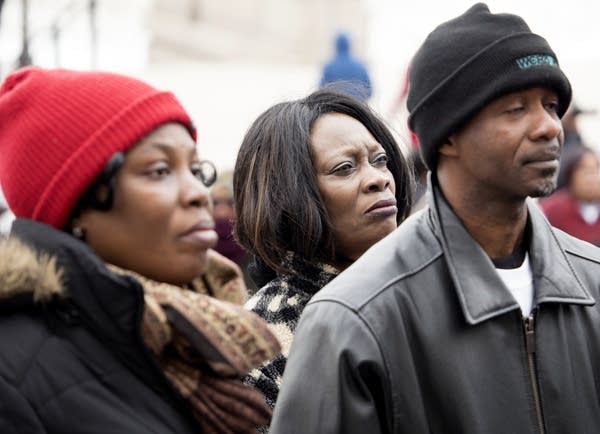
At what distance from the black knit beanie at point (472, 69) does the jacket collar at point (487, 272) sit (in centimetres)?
20

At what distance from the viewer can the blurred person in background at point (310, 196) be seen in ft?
12.3

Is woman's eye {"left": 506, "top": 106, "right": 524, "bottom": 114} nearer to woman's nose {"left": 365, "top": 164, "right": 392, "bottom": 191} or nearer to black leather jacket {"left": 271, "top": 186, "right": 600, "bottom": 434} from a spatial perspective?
black leather jacket {"left": 271, "top": 186, "right": 600, "bottom": 434}

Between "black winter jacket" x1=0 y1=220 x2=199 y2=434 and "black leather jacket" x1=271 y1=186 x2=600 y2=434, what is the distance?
401 millimetres

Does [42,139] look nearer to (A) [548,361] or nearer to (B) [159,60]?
(A) [548,361]

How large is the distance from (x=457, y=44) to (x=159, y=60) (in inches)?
649

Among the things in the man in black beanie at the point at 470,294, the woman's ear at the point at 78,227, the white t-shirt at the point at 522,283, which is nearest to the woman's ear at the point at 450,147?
the man in black beanie at the point at 470,294

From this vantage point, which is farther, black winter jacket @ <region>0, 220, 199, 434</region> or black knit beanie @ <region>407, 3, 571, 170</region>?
black knit beanie @ <region>407, 3, 571, 170</region>

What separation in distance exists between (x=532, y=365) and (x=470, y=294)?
22cm

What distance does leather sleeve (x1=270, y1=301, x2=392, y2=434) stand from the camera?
9.20ft

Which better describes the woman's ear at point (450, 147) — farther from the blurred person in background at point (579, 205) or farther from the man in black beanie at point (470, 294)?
the blurred person in background at point (579, 205)

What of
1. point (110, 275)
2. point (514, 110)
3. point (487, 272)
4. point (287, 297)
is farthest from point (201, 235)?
point (287, 297)

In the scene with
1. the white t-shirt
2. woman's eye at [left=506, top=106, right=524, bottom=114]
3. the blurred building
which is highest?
the blurred building

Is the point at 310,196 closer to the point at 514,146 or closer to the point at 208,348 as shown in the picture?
the point at 514,146

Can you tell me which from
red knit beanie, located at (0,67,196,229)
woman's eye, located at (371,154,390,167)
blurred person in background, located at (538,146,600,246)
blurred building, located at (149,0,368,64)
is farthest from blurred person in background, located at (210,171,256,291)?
blurred building, located at (149,0,368,64)
